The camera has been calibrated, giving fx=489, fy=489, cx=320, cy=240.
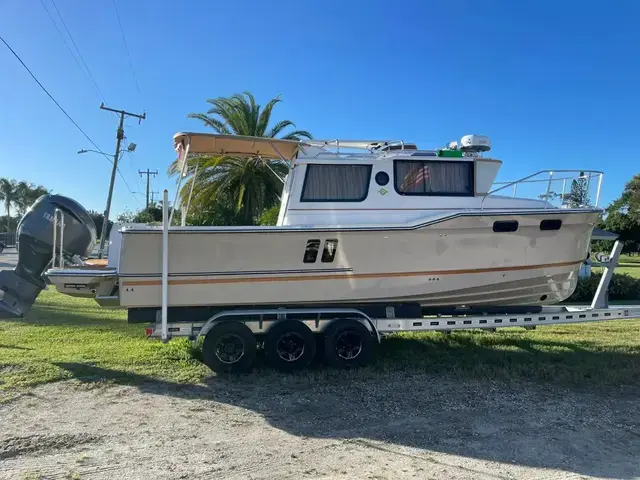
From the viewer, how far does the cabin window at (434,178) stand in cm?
664

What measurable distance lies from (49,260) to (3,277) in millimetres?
758

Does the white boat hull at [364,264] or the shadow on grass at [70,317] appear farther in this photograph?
the shadow on grass at [70,317]

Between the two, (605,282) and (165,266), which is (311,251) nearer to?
(165,266)

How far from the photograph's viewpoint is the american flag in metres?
6.64

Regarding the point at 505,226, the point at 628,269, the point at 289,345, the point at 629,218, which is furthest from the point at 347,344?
the point at 629,218

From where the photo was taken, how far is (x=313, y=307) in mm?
6242

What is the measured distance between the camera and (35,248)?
658 centimetres

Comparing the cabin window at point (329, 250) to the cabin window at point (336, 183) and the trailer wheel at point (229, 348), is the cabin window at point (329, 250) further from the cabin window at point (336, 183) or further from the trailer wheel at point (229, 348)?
the trailer wheel at point (229, 348)

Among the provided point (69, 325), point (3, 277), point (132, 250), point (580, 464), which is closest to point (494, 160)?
point (580, 464)

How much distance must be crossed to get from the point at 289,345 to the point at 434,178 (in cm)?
298

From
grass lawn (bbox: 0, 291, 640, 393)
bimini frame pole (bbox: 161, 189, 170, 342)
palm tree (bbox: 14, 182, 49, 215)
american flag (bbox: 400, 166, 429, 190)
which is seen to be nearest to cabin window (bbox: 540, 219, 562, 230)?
american flag (bbox: 400, 166, 429, 190)

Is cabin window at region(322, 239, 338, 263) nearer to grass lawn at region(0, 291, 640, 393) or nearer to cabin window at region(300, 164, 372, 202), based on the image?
cabin window at region(300, 164, 372, 202)

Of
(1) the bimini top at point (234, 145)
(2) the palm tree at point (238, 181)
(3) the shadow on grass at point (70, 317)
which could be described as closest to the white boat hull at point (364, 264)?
(1) the bimini top at point (234, 145)

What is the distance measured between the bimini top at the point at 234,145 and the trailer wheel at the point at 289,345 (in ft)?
7.87
